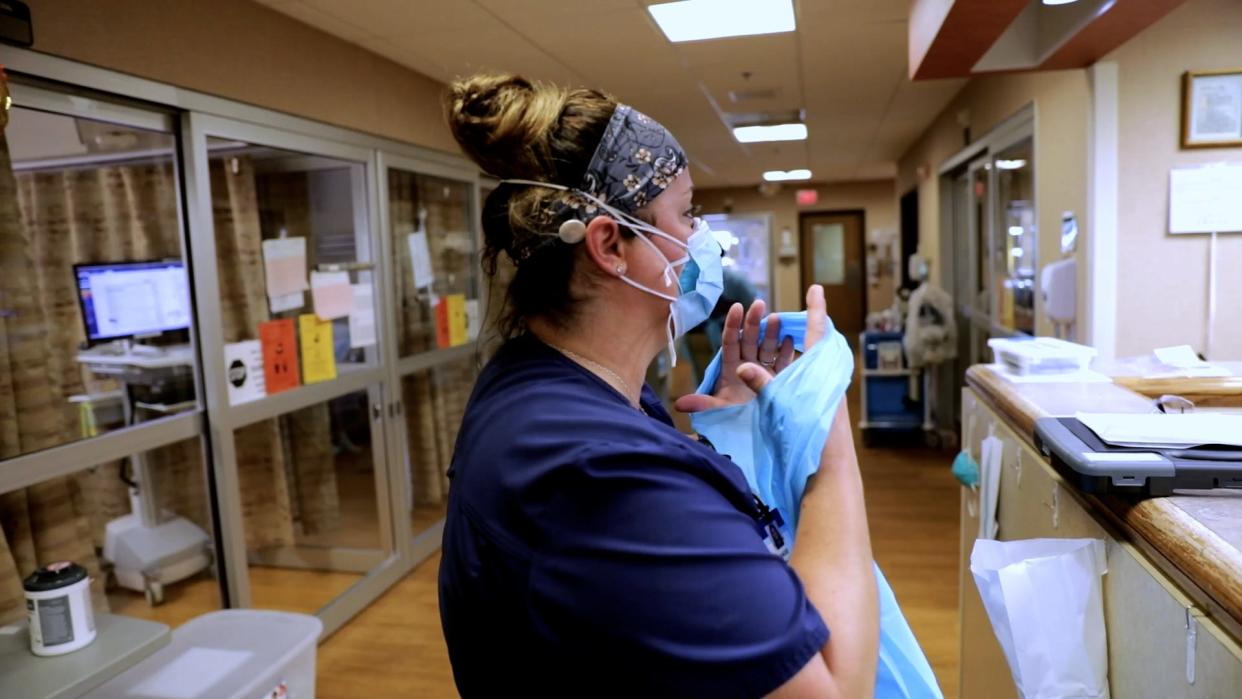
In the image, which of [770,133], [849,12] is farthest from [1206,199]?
[770,133]

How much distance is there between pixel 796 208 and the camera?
1146cm

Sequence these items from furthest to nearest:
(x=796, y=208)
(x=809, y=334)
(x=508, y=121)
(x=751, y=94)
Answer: (x=796, y=208), (x=751, y=94), (x=809, y=334), (x=508, y=121)

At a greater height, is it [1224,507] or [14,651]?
[1224,507]

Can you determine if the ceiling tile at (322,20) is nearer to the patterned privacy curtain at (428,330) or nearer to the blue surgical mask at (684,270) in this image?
the patterned privacy curtain at (428,330)

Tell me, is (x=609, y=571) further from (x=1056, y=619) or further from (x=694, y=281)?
(x=1056, y=619)

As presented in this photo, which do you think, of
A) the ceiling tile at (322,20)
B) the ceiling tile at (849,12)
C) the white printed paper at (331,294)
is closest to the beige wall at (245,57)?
the ceiling tile at (322,20)

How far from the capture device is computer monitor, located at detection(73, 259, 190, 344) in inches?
104

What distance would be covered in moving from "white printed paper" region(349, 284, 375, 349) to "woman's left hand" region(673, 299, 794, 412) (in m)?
2.49

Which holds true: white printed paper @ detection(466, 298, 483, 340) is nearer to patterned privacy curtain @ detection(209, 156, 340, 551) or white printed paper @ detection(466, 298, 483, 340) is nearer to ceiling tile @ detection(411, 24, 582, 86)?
patterned privacy curtain @ detection(209, 156, 340, 551)

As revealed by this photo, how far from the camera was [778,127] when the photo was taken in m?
6.07

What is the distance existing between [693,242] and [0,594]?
219cm

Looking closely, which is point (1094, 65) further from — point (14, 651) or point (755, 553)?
point (14, 651)

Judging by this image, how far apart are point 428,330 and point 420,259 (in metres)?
0.36

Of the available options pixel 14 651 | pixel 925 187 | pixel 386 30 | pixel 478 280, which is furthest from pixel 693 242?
pixel 925 187
